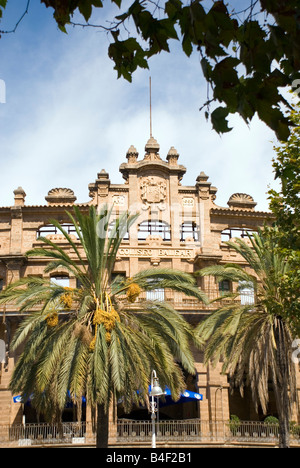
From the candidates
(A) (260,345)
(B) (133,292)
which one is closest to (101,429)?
(B) (133,292)

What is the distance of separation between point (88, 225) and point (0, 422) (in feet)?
44.6

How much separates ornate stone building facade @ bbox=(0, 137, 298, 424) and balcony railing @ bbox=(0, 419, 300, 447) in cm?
225

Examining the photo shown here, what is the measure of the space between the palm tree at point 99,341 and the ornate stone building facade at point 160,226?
1066 cm

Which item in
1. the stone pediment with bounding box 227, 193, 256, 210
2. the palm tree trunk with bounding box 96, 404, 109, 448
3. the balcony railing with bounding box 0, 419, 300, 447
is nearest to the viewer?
the palm tree trunk with bounding box 96, 404, 109, 448

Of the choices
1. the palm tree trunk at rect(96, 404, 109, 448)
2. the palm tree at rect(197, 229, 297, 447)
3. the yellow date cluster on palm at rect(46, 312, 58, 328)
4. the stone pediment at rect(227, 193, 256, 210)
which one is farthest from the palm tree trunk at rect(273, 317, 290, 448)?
the stone pediment at rect(227, 193, 256, 210)

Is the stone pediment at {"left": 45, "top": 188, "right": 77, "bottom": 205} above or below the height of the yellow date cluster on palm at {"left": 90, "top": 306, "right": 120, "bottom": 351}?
above

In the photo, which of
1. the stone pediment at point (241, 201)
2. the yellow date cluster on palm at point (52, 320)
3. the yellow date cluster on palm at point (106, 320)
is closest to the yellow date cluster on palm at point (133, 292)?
the yellow date cluster on palm at point (106, 320)

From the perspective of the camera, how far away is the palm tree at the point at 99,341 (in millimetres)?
18188

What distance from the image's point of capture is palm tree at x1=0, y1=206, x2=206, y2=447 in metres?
18.2

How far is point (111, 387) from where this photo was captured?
18.4m

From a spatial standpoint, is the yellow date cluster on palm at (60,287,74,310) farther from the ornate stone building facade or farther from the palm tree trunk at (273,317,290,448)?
the ornate stone building facade

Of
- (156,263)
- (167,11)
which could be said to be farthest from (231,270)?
(167,11)

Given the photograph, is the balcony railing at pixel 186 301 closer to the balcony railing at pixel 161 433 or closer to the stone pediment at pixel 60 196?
the balcony railing at pixel 161 433

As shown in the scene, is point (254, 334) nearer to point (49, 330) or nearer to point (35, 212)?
point (49, 330)
